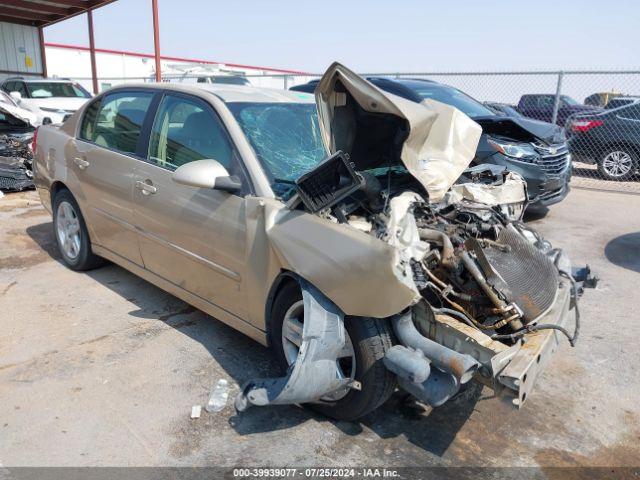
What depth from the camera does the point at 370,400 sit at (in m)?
2.65

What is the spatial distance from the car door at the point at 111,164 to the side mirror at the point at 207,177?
1.02 metres

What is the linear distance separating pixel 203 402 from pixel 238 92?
211 centimetres

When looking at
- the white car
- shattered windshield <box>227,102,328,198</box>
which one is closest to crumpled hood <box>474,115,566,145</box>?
shattered windshield <box>227,102,328,198</box>

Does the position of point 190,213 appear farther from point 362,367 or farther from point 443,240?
point 443,240

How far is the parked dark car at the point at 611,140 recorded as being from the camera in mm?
10273

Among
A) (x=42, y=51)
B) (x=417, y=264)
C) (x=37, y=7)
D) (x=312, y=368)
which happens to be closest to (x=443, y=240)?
(x=417, y=264)

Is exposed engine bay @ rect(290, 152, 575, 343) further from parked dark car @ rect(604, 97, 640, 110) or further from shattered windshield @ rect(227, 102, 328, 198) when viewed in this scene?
parked dark car @ rect(604, 97, 640, 110)

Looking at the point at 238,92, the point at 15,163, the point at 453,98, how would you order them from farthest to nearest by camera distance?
the point at 15,163 → the point at 453,98 → the point at 238,92

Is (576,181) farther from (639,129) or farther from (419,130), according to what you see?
(419,130)

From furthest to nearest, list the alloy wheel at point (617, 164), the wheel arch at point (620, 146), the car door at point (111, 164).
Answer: the alloy wheel at point (617, 164)
the wheel arch at point (620, 146)
the car door at point (111, 164)

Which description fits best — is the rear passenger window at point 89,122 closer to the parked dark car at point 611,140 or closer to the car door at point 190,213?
the car door at point 190,213

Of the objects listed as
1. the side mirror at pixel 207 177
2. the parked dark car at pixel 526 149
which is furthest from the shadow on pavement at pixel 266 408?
the parked dark car at pixel 526 149

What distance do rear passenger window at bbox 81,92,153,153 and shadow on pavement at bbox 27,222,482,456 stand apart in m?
1.26

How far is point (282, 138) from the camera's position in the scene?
3.52 m
